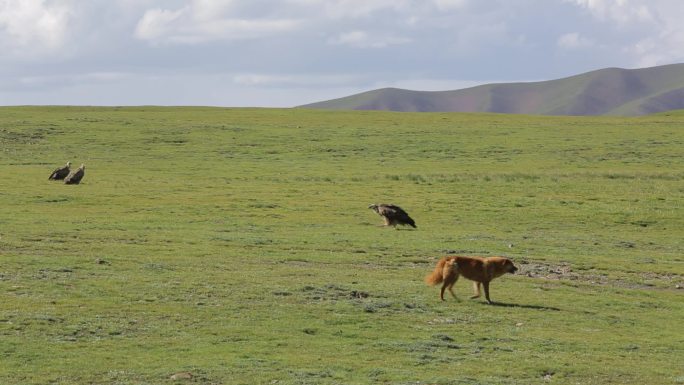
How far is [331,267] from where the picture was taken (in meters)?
26.3

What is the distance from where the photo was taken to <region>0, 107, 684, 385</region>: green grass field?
658 inches

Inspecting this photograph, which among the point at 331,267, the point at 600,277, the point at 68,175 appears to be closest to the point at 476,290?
the point at 331,267

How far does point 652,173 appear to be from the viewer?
178ft

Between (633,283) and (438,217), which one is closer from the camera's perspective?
(633,283)

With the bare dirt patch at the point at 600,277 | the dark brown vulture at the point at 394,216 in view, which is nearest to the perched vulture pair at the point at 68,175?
the dark brown vulture at the point at 394,216

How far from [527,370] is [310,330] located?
4.30m

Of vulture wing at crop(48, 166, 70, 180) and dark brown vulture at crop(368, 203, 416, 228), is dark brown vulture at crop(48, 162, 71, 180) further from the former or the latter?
dark brown vulture at crop(368, 203, 416, 228)

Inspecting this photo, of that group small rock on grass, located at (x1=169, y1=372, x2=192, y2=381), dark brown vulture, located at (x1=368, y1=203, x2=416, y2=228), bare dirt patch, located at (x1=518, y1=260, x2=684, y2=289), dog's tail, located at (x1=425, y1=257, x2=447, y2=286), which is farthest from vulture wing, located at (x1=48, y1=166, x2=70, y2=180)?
small rock on grass, located at (x1=169, y1=372, x2=192, y2=381)

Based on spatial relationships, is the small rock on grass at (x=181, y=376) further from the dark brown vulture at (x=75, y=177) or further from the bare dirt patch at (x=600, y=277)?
the dark brown vulture at (x=75, y=177)

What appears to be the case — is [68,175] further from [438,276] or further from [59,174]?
[438,276]

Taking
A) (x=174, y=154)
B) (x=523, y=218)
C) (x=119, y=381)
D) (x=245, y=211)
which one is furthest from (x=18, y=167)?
(x=119, y=381)

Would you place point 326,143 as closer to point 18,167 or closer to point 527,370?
point 18,167

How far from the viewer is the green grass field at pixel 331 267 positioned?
54.9 ft

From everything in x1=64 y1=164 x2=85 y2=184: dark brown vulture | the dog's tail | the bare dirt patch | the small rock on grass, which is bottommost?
the bare dirt patch
